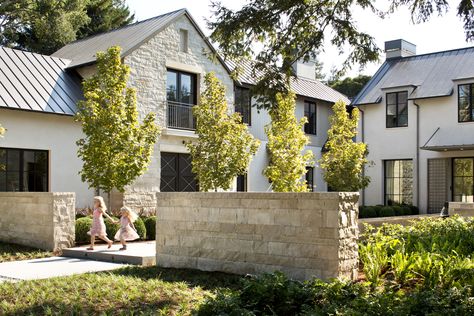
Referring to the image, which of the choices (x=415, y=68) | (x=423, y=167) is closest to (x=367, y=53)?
(x=423, y=167)

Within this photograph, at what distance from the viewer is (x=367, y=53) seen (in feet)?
32.6

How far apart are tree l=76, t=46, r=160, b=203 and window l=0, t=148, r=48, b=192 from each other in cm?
297

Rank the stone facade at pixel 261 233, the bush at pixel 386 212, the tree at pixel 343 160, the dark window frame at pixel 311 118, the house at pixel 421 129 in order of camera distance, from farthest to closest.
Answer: the dark window frame at pixel 311 118
the house at pixel 421 129
the bush at pixel 386 212
the tree at pixel 343 160
the stone facade at pixel 261 233

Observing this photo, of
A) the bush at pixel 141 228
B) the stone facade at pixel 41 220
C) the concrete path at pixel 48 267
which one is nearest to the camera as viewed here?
the concrete path at pixel 48 267

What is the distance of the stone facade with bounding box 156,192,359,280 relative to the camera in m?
8.61

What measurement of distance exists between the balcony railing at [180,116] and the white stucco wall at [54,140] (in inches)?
134

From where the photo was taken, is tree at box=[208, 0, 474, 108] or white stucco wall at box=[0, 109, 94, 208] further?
white stucco wall at box=[0, 109, 94, 208]

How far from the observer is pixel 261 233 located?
9469 millimetres

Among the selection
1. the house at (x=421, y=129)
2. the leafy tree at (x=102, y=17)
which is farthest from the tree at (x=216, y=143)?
the leafy tree at (x=102, y=17)

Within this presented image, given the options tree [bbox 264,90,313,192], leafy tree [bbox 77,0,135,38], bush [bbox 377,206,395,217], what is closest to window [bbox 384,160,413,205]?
bush [bbox 377,206,395,217]

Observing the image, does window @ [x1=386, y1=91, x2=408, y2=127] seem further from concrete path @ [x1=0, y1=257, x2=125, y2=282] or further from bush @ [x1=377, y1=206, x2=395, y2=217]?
concrete path @ [x1=0, y1=257, x2=125, y2=282]

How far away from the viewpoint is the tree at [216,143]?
17484mm

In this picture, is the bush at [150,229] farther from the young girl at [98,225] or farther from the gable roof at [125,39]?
the gable roof at [125,39]

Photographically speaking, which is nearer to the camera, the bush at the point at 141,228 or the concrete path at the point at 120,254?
the concrete path at the point at 120,254
